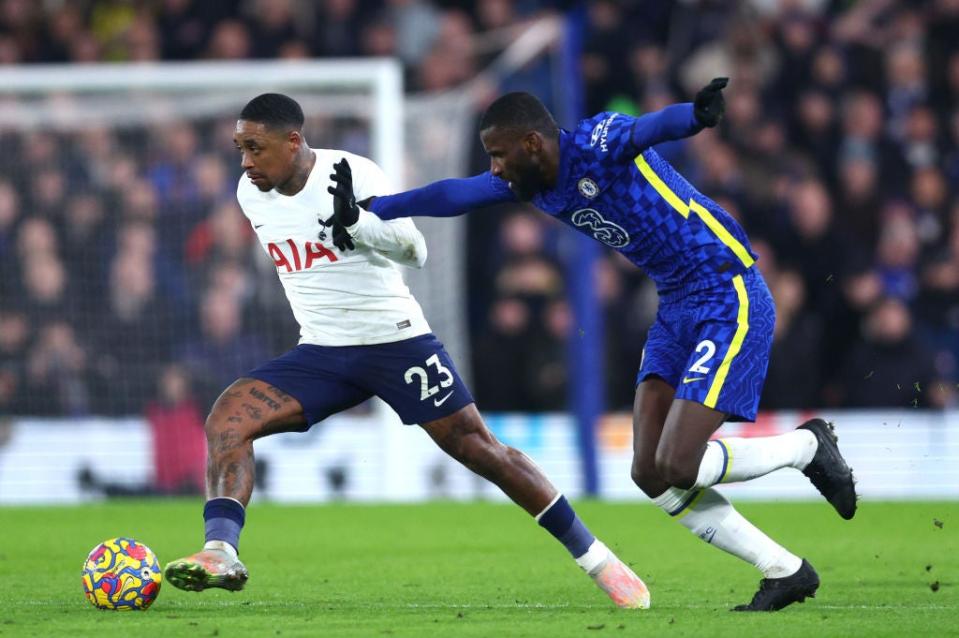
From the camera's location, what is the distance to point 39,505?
553 inches

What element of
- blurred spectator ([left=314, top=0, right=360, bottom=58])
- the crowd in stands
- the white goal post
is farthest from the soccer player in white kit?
blurred spectator ([left=314, top=0, right=360, bottom=58])

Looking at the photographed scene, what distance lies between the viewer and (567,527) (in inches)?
282

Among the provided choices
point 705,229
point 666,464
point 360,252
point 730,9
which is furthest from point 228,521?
point 730,9

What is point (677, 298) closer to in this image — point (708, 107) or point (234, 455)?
point (708, 107)

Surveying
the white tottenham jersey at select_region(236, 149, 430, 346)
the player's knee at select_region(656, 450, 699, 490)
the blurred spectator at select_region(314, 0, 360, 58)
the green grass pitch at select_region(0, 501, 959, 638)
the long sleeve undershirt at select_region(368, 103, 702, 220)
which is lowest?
the green grass pitch at select_region(0, 501, 959, 638)

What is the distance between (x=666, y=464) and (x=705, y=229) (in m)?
0.99

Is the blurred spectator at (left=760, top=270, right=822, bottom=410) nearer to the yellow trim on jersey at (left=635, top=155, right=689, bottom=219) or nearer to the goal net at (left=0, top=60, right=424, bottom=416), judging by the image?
the goal net at (left=0, top=60, right=424, bottom=416)

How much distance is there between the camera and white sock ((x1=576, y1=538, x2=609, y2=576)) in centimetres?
709

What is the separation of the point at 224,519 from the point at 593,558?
1.56 m

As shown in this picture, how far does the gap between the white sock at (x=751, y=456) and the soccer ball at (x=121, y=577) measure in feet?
7.42

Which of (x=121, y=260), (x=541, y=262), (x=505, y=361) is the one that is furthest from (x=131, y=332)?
(x=541, y=262)

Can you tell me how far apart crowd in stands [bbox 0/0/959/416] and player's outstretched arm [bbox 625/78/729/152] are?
7956mm

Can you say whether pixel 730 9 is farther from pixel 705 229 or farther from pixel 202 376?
pixel 705 229

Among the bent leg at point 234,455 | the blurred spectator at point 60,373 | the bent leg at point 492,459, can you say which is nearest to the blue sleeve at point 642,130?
the bent leg at point 492,459
